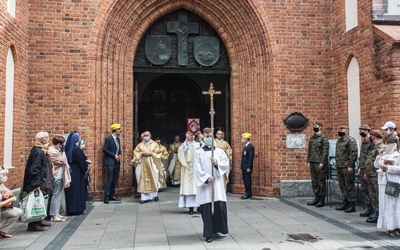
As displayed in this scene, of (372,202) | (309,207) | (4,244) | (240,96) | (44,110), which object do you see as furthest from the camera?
(240,96)

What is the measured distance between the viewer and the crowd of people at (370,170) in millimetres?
6570

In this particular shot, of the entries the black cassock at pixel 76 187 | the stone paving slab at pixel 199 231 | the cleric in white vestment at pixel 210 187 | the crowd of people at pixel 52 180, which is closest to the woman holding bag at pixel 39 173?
the crowd of people at pixel 52 180

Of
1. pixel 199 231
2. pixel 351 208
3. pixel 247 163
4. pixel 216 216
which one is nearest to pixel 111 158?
pixel 247 163

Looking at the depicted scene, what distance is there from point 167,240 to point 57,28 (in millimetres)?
6598

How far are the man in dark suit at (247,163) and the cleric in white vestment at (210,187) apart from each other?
167 inches

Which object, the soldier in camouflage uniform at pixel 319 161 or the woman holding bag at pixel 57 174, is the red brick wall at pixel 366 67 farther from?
the woman holding bag at pixel 57 174

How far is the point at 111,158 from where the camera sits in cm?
1011

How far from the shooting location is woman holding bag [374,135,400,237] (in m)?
6.51

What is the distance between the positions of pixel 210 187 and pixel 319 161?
3990mm

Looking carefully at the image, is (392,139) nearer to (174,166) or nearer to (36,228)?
(36,228)

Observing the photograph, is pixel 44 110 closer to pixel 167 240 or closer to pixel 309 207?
pixel 167 240

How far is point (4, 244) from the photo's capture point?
6.27m

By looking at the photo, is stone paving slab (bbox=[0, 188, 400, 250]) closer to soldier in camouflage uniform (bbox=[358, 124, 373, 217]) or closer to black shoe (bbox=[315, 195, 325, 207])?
black shoe (bbox=[315, 195, 325, 207])

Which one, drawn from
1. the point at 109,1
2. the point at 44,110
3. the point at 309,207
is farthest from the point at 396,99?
the point at 44,110
